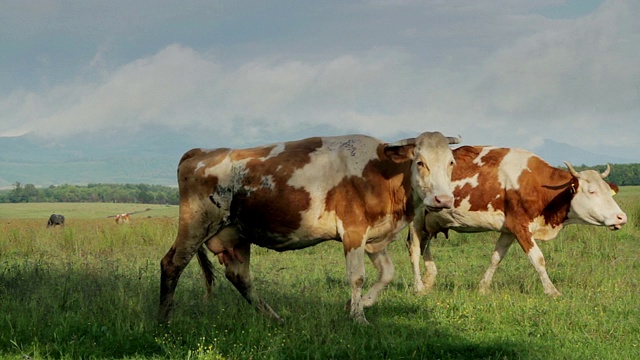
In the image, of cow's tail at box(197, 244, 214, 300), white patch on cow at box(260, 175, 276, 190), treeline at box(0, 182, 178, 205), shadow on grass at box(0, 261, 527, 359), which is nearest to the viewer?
shadow on grass at box(0, 261, 527, 359)

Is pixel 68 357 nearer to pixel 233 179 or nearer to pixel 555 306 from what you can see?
pixel 233 179

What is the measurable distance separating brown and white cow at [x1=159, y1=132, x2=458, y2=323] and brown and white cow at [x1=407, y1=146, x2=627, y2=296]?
3307mm

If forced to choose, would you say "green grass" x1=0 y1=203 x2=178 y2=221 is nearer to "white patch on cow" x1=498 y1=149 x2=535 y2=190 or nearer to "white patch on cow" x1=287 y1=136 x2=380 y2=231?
"white patch on cow" x1=498 y1=149 x2=535 y2=190

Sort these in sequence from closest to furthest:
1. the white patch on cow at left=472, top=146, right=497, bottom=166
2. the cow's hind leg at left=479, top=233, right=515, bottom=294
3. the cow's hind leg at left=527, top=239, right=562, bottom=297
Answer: the cow's hind leg at left=527, top=239, right=562, bottom=297
the cow's hind leg at left=479, top=233, right=515, bottom=294
the white patch on cow at left=472, top=146, right=497, bottom=166

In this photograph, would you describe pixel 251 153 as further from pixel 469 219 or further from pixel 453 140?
pixel 469 219

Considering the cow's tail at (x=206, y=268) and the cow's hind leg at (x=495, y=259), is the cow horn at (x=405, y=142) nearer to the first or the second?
the cow's tail at (x=206, y=268)

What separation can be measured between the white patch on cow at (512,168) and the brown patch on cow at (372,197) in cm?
368

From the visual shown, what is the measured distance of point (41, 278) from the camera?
10422 millimetres

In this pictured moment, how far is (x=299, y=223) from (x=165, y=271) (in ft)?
5.91

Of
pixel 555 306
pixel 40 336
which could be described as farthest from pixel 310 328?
pixel 555 306

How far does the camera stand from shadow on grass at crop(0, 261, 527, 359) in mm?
7027

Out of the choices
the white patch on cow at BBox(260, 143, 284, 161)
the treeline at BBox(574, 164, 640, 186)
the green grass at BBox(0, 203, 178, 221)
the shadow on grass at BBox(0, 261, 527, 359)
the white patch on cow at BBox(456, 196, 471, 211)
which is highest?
the white patch on cow at BBox(260, 143, 284, 161)

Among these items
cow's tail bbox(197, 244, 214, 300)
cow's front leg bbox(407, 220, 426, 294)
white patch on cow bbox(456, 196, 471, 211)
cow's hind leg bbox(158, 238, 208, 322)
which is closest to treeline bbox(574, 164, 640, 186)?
cow's front leg bbox(407, 220, 426, 294)

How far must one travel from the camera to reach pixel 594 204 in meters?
11.5
